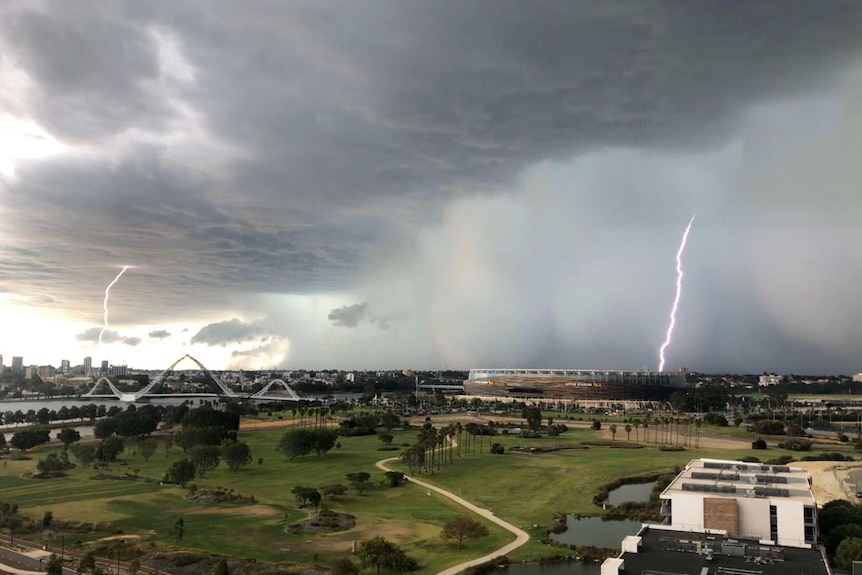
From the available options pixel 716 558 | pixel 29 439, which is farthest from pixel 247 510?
pixel 29 439

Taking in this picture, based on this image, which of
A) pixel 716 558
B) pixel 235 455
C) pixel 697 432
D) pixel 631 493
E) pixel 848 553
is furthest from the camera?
pixel 697 432

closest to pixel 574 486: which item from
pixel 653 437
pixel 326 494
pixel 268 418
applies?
pixel 326 494

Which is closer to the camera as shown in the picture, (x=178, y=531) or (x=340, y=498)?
(x=178, y=531)

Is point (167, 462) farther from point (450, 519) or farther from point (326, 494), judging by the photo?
point (450, 519)

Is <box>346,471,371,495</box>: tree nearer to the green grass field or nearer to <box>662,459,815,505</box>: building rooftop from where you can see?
the green grass field

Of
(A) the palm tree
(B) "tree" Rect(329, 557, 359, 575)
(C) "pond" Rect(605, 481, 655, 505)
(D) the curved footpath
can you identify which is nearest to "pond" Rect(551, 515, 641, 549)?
(D) the curved footpath

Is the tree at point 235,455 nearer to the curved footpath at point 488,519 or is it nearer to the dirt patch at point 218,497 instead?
the dirt patch at point 218,497

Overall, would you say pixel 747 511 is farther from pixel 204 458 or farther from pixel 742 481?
pixel 204 458
